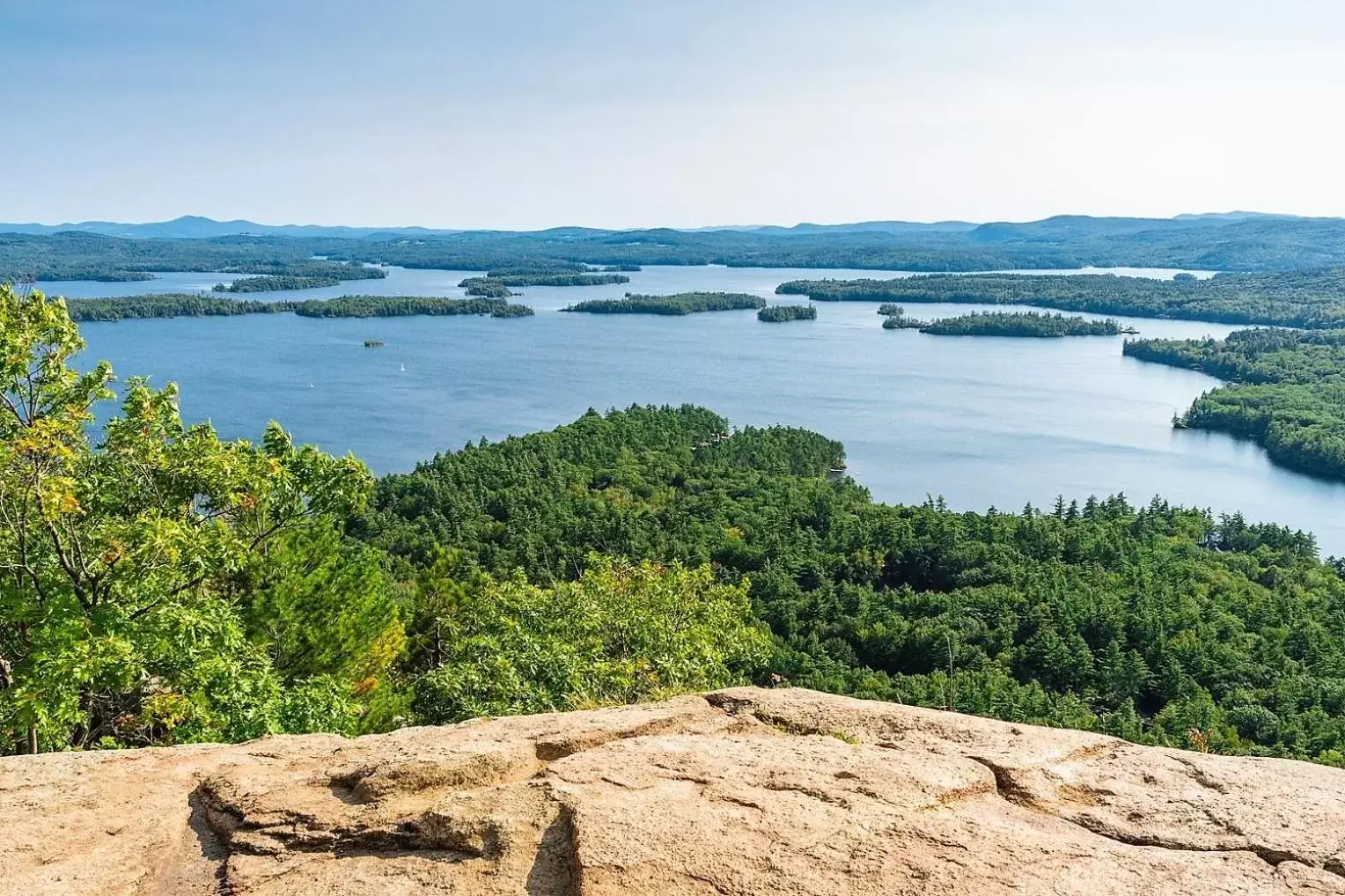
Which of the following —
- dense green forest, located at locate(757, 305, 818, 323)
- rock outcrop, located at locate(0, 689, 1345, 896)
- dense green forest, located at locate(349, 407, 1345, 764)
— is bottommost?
dense green forest, located at locate(349, 407, 1345, 764)

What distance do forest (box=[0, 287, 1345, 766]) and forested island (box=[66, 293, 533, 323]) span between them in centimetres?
9362

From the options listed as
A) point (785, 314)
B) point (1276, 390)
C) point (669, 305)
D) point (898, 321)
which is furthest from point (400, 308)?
point (1276, 390)

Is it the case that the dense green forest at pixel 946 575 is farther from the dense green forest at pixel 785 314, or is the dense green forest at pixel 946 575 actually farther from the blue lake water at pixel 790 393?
the dense green forest at pixel 785 314

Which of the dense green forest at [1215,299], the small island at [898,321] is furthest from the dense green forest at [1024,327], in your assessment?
the dense green forest at [1215,299]

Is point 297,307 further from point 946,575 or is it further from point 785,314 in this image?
point 946,575

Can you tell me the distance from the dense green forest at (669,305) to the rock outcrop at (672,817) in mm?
167096

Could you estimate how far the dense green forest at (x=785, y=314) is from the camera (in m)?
162

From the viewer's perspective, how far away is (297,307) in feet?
543

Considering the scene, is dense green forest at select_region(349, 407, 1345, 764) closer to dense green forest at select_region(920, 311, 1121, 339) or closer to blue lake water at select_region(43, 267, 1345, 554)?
blue lake water at select_region(43, 267, 1345, 554)

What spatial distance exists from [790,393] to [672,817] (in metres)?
96.1

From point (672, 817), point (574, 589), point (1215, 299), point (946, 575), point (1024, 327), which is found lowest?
point (946, 575)

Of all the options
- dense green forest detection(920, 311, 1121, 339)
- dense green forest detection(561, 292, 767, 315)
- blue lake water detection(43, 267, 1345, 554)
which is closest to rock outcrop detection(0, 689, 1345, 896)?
blue lake water detection(43, 267, 1345, 554)

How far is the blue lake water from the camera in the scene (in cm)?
7312

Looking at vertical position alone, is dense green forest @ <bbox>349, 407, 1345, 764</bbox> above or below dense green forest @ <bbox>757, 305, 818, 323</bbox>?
below
